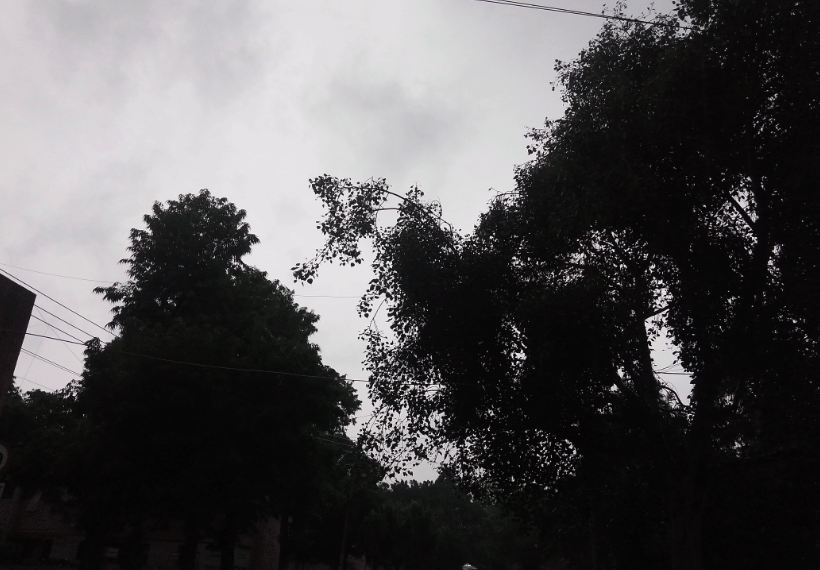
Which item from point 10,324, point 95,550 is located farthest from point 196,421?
point 95,550

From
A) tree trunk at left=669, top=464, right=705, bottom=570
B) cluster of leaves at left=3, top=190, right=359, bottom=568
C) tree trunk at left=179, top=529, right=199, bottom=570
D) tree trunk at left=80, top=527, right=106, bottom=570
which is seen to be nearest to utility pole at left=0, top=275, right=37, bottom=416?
cluster of leaves at left=3, top=190, right=359, bottom=568

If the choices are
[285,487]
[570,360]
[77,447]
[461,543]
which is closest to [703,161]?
[570,360]

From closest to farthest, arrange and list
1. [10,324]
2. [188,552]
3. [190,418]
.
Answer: [10,324] < [190,418] < [188,552]

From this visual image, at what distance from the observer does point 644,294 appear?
1338 cm

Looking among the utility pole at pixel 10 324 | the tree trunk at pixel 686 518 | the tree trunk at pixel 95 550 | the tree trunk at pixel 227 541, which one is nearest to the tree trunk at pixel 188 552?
the tree trunk at pixel 227 541

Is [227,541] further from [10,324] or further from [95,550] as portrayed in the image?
[10,324]

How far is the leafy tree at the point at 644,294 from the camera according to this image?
39.3ft

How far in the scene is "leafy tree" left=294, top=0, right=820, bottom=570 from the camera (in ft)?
39.3

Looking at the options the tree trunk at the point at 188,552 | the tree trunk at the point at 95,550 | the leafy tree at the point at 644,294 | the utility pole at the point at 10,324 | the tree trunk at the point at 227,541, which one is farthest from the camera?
the tree trunk at the point at 227,541

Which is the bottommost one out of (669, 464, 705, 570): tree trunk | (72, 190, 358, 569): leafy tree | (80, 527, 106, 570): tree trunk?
(80, 527, 106, 570): tree trunk

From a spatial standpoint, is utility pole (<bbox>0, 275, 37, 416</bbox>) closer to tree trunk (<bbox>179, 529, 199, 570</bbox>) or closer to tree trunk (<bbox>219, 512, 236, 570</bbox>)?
tree trunk (<bbox>179, 529, 199, 570</bbox>)

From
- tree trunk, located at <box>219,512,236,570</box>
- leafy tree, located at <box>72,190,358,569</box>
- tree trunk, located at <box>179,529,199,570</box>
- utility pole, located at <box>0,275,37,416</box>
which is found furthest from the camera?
tree trunk, located at <box>219,512,236,570</box>

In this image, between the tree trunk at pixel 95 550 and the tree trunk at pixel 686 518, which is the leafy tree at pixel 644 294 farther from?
the tree trunk at pixel 95 550

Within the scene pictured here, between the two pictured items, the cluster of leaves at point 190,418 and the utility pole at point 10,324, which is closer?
the utility pole at point 10,324
